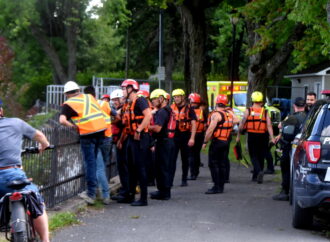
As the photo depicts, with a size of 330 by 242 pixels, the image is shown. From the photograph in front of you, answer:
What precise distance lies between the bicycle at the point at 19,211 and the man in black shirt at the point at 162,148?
559cm

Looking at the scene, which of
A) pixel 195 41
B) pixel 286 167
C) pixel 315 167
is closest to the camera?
pixel 315 167

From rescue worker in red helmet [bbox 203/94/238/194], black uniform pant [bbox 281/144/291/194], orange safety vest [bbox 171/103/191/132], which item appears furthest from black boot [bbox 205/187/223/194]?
orange safety vest [bbox 171/103/191/132]

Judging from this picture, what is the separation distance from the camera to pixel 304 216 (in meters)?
9.39

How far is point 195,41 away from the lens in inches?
1059

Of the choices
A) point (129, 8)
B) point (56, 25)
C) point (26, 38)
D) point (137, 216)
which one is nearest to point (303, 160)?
point (137, 216)

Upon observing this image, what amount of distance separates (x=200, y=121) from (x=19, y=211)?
929 centimetres

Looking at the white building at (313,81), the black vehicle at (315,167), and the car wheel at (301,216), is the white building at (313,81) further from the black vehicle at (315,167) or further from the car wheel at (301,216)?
the black vehicle at (315,167)

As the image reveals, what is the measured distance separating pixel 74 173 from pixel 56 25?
37.9 meters

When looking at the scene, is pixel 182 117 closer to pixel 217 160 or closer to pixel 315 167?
pixel 217 160

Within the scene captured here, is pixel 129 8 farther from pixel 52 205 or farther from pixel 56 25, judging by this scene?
pixel 52 205

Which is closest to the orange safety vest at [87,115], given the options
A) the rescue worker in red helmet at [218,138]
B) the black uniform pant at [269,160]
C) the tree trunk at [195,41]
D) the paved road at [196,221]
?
the paved road at [196,221]

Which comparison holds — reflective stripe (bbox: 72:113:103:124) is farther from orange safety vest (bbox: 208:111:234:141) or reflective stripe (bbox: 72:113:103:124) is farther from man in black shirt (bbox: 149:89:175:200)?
orange safety vest (bbox: 208:111:234:141)

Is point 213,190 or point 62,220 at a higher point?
point 62,220

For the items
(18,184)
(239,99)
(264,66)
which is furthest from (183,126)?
(239,99)
